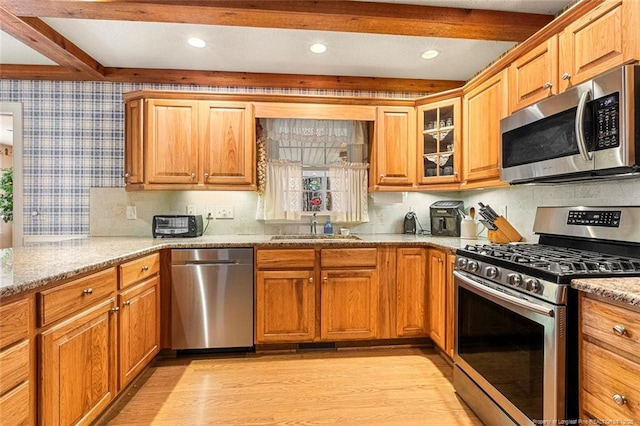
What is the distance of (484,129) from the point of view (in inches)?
96.0

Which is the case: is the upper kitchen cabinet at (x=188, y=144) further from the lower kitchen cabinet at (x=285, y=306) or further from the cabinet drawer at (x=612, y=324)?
the cabinet drawer at (x=612, y=324)

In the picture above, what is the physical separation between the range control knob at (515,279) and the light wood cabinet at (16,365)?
1.96m

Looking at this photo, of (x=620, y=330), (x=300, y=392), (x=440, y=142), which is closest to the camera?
(x=620, y=330)

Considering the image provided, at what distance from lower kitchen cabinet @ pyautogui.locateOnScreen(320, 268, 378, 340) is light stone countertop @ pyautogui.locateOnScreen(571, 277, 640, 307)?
5.06 ft

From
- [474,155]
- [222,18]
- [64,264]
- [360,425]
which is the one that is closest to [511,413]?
[360,425]

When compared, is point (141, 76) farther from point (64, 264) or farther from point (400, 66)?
point (400, 66)

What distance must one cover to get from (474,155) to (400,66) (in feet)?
3.52

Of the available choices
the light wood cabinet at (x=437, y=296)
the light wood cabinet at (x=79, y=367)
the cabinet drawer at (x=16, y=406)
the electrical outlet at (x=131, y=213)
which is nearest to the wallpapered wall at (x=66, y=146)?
the electrical outlet at (x=131, y=213)

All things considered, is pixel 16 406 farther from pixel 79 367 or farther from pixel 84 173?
pixel 84 173

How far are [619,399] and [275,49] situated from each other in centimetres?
284

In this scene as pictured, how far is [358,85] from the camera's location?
10.4ft

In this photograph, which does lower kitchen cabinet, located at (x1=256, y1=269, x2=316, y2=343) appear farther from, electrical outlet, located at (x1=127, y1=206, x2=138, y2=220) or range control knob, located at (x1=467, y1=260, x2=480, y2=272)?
electrical outlet, located at (x1=127, y1=206, x2=138, y2=220)

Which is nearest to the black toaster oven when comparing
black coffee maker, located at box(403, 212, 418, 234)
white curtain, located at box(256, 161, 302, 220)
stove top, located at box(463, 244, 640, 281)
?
white curtain, located at box(256, 161, 302, 220)

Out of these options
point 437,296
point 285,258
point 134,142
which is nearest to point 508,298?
point 437,296
